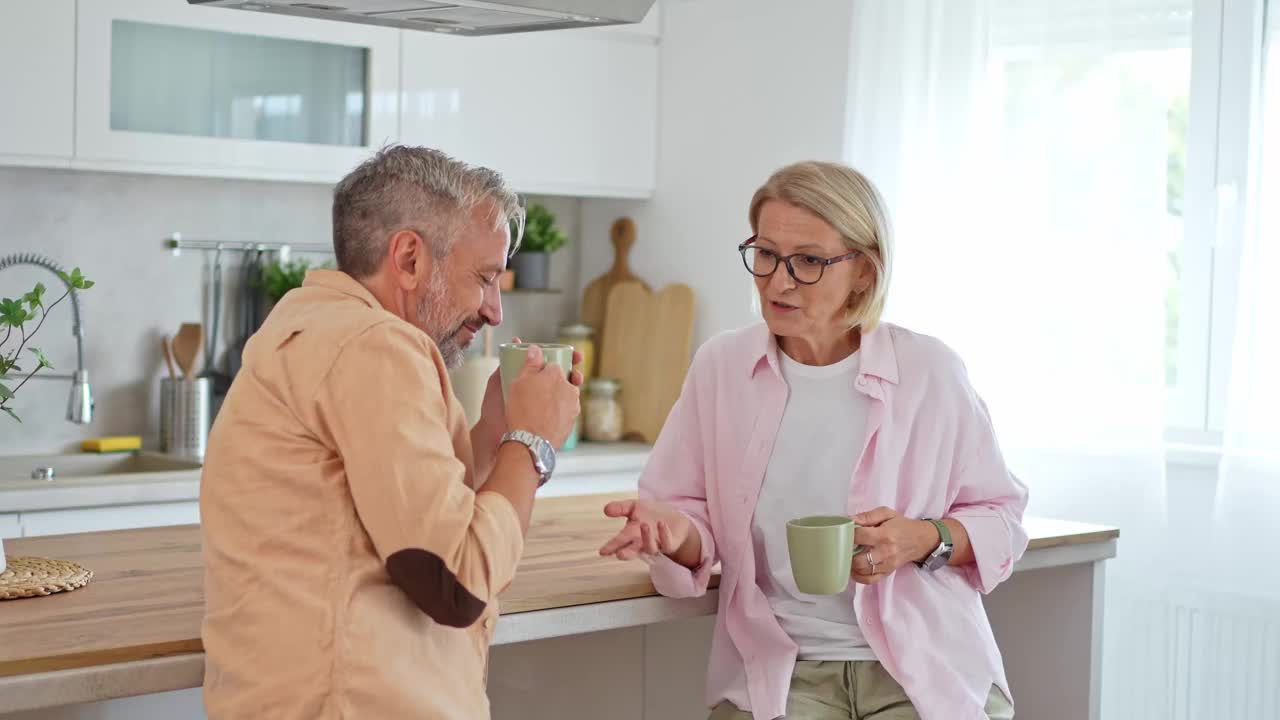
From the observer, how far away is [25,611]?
1727 mm

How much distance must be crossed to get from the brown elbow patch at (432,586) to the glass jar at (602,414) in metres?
2.81

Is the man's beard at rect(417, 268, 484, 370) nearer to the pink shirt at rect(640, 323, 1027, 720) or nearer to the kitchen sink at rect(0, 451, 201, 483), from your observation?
the pink shirt at rect(640, 323, 1027, 720)

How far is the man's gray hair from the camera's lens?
166 cm

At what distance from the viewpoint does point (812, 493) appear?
84.7 inches

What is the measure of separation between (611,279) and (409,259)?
2919mm

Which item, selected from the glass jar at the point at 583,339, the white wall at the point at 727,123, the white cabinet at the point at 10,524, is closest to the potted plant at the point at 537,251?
the glass jar at the point at 583,339

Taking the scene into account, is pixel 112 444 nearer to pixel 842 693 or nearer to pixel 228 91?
pixel 228 91

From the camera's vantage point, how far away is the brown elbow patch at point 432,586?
1.49m

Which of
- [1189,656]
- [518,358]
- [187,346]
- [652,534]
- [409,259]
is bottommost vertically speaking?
[1189,656]

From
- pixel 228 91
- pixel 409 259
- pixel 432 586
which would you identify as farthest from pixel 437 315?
pixel 228 91

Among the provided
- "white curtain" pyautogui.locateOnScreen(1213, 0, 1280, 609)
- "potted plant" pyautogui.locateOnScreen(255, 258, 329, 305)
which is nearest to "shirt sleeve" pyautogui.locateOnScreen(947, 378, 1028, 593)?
"white curtain" pyautogui.locateOnScreen(1213, 0, 1280, 609)

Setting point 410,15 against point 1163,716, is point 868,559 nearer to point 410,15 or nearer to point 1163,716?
point 410,15

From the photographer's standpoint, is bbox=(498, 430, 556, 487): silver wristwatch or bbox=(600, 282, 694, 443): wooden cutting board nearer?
bbox=(498, 430, 556, 487): silver wristwatch

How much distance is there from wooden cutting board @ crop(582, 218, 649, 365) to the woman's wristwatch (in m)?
2.44
